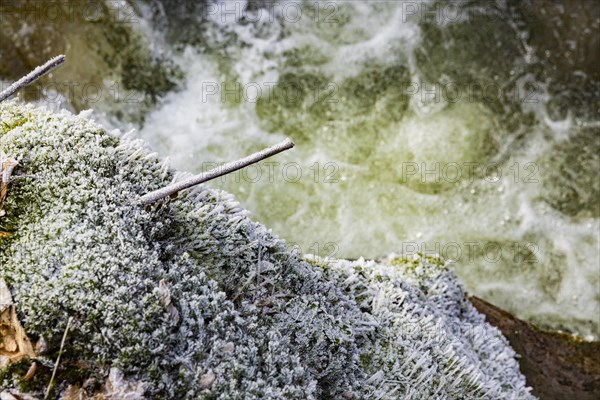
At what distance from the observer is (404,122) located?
873 cm

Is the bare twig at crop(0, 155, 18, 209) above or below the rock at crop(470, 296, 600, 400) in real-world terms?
above

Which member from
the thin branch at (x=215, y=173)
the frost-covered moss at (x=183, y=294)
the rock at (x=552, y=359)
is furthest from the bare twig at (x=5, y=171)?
the rock at (x=552, y=359)

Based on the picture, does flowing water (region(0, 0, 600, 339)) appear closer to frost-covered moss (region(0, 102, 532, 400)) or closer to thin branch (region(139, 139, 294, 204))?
frost-covered moss (region(0, 102, 532, 400))

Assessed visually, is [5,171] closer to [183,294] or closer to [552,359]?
[183,294]

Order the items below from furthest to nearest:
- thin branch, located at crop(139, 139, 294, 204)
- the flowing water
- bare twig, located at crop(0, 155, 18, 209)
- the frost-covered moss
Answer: the flowing water < thin branch, located at crop(139, 139, 294, 204) < bare twig, located at crop(0, 155, 18, 209) < the frost-covered moss

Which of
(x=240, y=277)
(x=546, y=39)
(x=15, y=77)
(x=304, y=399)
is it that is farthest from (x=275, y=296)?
(x=546, y=39)

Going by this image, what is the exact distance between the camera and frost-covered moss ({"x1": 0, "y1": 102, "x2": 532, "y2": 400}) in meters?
3.32

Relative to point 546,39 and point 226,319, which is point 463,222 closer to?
point 546,39

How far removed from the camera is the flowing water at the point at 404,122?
8148 mm

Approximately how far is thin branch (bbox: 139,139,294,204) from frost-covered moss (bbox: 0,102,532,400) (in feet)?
0.30

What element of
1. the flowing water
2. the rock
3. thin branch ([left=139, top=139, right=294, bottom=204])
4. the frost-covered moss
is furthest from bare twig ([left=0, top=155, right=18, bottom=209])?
the rock

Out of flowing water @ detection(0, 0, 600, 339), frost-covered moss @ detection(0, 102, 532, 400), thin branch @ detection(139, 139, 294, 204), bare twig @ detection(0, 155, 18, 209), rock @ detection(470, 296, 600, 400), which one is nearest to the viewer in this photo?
frost-covered moss @ detection(0, 102, 532, 400)

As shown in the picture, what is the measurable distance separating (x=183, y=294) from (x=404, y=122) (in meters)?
5.88

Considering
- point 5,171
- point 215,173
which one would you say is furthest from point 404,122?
point 5,171
